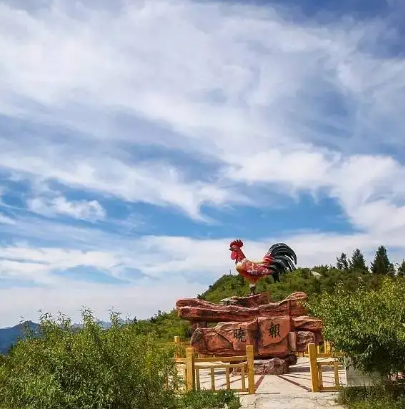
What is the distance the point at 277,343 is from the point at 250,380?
5.31 meters

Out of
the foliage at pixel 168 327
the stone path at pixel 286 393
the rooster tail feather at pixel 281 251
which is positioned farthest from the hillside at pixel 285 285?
the stone path at pixel 286 393

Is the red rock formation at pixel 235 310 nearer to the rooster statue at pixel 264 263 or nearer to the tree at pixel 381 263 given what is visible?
the rooster statue at pixel 264 263

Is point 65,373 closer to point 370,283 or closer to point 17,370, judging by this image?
point 17,370

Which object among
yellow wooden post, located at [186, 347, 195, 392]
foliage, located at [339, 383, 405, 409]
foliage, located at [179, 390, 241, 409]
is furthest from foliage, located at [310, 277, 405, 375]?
yellow wooden post, located at [186, 347, 195, 392]

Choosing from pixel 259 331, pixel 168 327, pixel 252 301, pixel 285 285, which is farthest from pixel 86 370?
pixel 285 285

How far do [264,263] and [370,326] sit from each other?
34.8 feet

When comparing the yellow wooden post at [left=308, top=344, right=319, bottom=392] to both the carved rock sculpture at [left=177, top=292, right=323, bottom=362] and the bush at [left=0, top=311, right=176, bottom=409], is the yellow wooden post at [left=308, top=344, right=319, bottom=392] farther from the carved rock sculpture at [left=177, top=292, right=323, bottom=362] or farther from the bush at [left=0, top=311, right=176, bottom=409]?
the bush at [left=0, top=311, right=176, bottom=409]

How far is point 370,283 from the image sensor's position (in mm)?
32812

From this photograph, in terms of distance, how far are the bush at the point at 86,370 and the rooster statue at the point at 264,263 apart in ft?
41.1

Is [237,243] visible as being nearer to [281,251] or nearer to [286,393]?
[281,251]

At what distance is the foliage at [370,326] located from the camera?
9164 mm

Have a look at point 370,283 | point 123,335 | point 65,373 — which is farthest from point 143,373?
point 370,283

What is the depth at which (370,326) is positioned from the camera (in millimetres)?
9273

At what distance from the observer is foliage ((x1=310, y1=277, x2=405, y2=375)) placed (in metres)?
9.16
